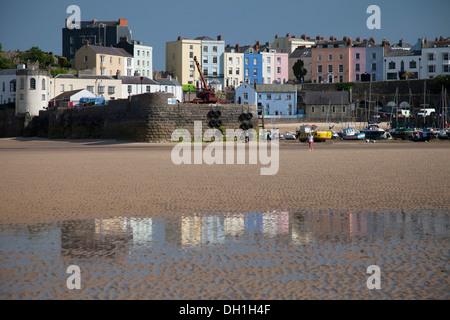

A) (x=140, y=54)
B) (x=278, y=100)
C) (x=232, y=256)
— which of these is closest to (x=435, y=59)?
(x=278, y=100)

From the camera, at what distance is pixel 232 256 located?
24.1ft

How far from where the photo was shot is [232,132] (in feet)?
138

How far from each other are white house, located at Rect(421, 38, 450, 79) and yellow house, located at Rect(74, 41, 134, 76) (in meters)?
41.9

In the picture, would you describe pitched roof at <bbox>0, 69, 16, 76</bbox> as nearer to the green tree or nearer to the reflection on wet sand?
the green tree

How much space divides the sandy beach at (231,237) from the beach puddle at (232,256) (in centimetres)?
2

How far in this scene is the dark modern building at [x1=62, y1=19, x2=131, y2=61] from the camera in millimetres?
88500

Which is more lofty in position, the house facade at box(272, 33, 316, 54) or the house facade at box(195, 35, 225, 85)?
the house facade at box(272, 33, 316, 54)

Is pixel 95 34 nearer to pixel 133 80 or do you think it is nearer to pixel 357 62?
pixel 133 80

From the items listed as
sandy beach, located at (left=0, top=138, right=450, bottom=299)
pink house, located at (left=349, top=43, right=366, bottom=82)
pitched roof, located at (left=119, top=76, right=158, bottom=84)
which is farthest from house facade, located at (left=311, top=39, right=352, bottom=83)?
sandy beach, located at (left=0, top=138, right=450, bottom=299)

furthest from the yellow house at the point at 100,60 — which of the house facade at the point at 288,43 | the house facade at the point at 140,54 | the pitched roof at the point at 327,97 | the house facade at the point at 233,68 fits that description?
the house facade at the point at 288,43

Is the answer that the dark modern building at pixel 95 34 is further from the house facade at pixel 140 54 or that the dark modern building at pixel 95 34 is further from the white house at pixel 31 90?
the white house at pixel 31 90

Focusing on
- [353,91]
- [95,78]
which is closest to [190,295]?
[95,78]

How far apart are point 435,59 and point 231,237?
74675 millimetres
